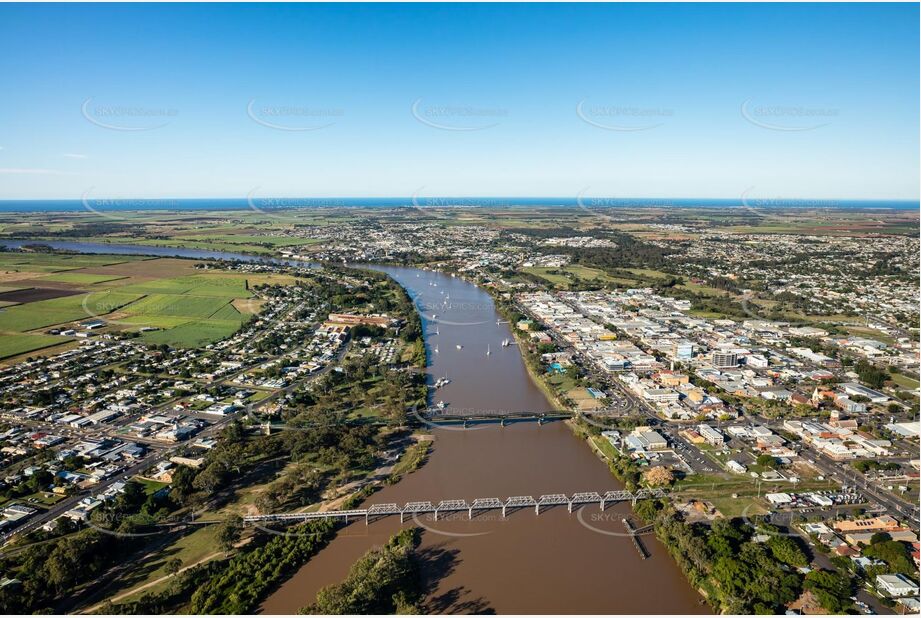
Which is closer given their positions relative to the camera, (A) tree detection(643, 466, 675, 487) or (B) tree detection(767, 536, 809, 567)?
(B) tree detection(767, 536, 809, 567)

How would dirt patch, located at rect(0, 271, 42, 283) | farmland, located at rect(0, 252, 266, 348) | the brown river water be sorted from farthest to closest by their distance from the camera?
dirt patch, located at rect(0, 271, 42, 283) → farmland, located at rect(0, 252, 266, 348) → the brown river water

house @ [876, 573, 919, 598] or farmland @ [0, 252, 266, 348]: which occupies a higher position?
farmland @ [0, 252, 266, 348]

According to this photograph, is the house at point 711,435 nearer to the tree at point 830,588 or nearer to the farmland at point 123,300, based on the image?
the tree at point 830,588

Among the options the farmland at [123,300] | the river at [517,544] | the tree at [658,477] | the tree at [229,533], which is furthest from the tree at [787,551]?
the farmland at [123,300]

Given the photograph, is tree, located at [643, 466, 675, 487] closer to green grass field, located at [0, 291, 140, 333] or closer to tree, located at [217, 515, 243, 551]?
tree, located at [217, 515, 243, 551]

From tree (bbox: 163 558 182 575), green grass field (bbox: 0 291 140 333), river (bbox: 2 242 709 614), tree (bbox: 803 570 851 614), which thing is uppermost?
green grass field (bbox: 0 291 140 333)

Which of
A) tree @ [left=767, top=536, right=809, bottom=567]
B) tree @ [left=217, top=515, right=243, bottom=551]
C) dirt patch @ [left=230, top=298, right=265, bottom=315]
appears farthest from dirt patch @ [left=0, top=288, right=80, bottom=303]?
tree @ [left=767, top=536, right=809, bottom=567]

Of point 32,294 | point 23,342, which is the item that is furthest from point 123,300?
point 23,342

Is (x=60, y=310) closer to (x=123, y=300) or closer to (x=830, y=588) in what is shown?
(x=123, y=300)
